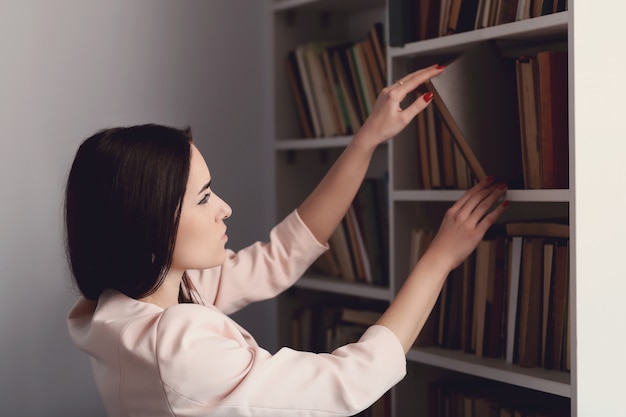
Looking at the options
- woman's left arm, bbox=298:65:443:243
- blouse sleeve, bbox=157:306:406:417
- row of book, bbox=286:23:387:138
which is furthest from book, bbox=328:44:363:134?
blouse sleeve, bbox=157:306:406:417

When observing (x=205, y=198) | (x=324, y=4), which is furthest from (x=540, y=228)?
(x=324, y=4)

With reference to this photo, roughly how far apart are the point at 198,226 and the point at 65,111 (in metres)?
0.84

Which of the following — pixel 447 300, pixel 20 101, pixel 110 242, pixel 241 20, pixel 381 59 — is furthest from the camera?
pixel 241 20

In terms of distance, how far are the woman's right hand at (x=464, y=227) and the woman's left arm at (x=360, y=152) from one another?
198mm

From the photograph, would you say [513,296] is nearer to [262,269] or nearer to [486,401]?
[486,401]

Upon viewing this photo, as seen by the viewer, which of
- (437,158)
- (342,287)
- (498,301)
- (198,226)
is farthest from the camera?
(342,287)

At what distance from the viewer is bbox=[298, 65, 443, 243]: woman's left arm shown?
5.19ft

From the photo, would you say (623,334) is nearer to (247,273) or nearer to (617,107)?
(617,107)

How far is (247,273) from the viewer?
1.76m

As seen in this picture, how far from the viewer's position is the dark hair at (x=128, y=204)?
135 centimetres

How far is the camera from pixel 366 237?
88.4 inches

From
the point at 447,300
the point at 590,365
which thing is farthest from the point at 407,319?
the point at 447,300

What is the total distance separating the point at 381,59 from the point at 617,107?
74 centimetres

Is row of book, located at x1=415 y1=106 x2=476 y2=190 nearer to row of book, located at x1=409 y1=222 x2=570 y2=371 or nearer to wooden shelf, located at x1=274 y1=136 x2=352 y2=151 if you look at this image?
row of book, located at x1=409 y1=222 x2=570 y2=371
